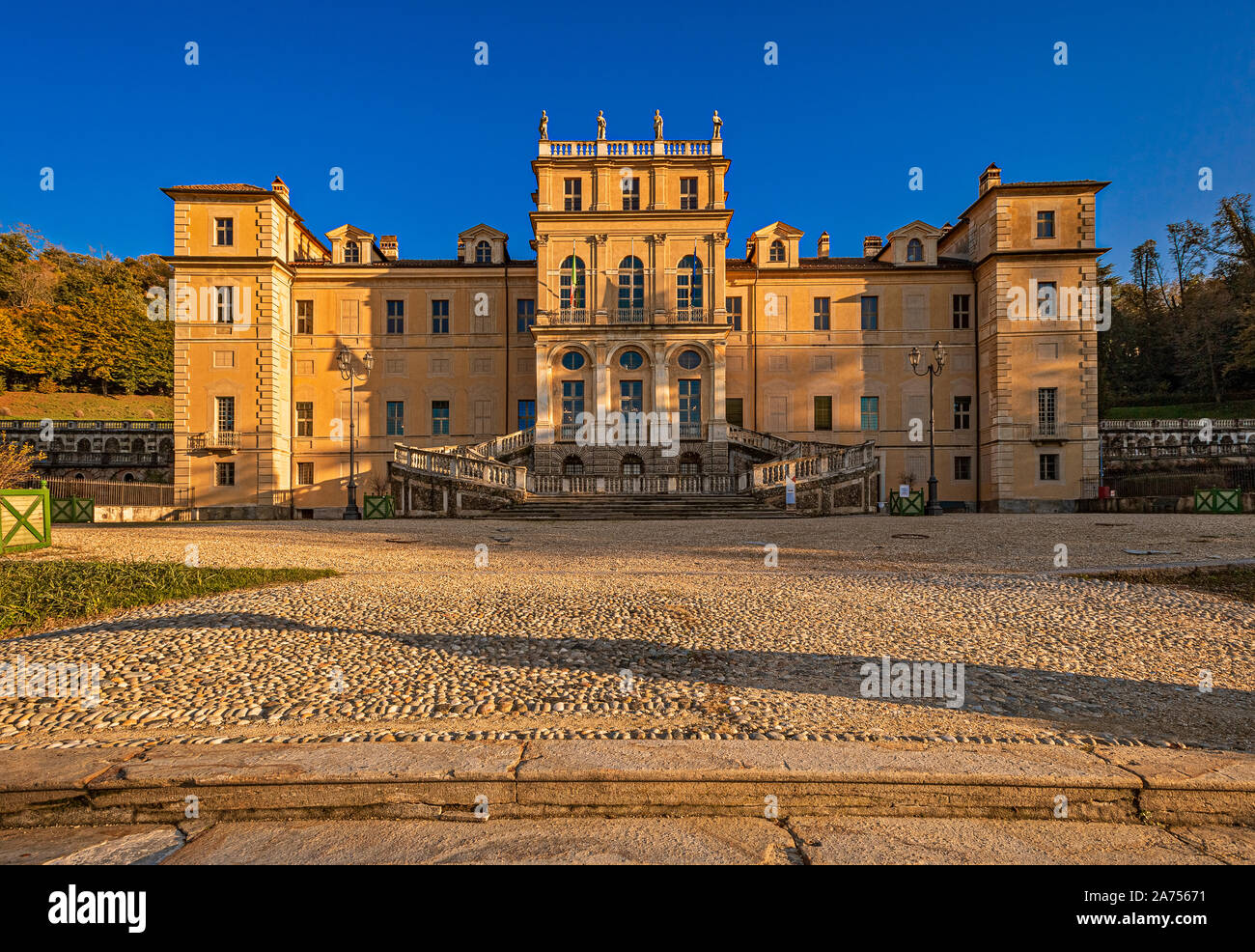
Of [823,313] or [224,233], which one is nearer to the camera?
[224,233]

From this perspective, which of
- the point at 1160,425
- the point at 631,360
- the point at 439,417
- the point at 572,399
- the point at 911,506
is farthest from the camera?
the point at 1160,425

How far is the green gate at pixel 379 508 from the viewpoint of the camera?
2428cm

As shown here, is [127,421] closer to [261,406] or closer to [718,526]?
[261,406]

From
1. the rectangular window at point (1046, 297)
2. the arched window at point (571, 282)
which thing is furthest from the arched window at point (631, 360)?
the rectangular window at point (1046, 297)

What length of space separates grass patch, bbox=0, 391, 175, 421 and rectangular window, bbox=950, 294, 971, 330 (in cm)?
6176

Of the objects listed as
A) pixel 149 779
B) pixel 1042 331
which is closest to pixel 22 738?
pixel 149 779

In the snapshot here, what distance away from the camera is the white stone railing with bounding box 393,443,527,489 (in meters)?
23.7

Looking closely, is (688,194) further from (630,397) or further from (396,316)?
(396,316)

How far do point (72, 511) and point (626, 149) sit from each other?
27367 mm

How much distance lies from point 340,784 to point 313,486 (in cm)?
3296

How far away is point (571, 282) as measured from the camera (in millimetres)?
30891

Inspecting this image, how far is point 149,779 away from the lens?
3127 mm

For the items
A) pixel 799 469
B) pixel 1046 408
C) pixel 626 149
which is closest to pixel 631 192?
pixel 626 149

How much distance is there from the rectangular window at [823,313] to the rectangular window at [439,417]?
1955cm
